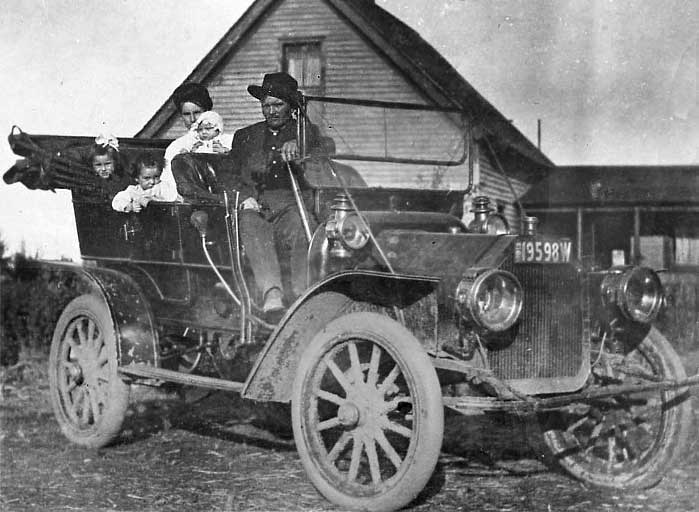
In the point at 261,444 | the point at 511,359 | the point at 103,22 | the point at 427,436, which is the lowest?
the point at 261,444

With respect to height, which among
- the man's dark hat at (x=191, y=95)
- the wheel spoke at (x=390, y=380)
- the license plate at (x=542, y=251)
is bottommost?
the wheel spoke at (x=390, y=380)

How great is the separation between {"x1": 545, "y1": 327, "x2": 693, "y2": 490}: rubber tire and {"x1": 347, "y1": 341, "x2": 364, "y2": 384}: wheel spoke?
1.47 m

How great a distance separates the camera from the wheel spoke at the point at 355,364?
12.6ft

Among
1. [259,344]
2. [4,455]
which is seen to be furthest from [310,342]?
[4,455]

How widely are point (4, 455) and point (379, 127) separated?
302 centimetres

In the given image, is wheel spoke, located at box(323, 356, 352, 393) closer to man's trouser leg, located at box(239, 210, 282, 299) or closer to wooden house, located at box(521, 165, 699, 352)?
man's trouser leg, located at box(239, 210, 282, 299)

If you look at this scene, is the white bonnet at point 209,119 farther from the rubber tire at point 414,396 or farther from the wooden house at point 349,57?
the wooden house at point 349,57

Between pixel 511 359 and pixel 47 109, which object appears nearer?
pixel 511 359

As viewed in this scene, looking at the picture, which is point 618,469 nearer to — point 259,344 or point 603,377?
point 603,377

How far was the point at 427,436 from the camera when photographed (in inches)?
137

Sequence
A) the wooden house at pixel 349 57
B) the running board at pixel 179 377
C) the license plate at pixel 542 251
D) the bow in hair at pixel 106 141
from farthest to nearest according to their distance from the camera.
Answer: the wooden house at pixel 349 57 → the bow in hair at pixel 106 141 → the running board at pixel 179 377 → the license plate at pixel 542 251

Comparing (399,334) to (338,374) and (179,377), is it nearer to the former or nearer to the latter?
(338,374)

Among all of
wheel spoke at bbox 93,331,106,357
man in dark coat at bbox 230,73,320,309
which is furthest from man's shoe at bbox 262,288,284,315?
wheel spoke at bbox 93,331,106,357

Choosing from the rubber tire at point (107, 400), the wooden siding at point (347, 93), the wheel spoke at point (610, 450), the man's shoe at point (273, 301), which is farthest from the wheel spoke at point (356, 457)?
the rubber tire at point (107, 400)
